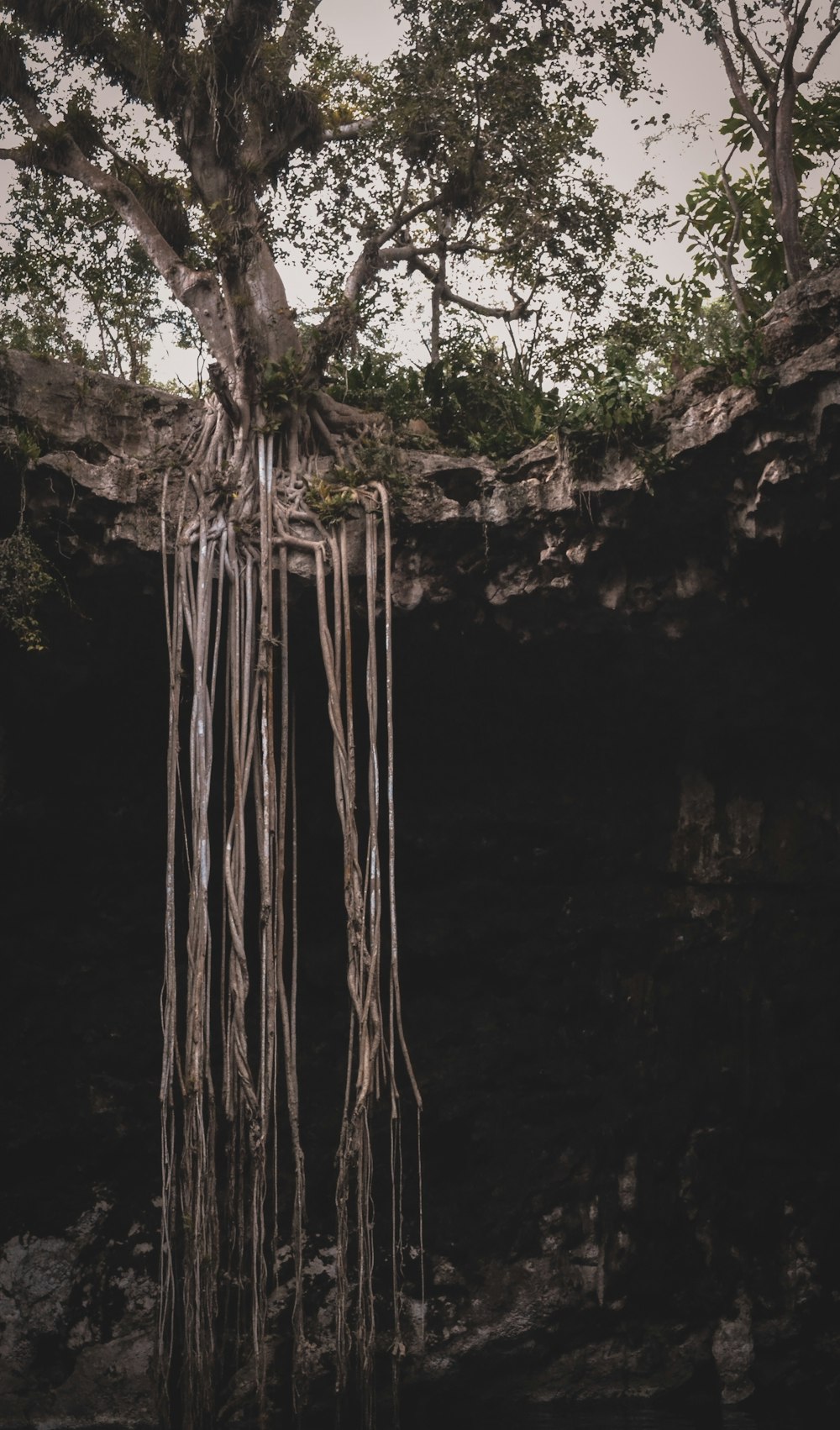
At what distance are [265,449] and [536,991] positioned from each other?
335 centimetres

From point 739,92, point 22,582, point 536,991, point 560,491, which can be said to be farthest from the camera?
point 536,991

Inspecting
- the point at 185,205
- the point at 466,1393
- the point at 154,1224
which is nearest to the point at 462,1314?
the point at 466,1393

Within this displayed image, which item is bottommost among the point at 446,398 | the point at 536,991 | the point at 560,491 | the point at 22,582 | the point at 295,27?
the point at 536,991

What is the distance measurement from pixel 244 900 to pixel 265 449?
2.08 meters

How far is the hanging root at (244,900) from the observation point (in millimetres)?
4758

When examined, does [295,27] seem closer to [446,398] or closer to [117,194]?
[117,194]

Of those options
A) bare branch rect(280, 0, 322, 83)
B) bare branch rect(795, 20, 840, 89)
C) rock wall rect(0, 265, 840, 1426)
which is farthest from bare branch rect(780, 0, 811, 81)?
bare branch rect(280, 0, 322, 83)

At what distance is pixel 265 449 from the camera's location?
5469 millimetres

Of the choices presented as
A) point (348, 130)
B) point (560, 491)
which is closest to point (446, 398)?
point (560, 491)

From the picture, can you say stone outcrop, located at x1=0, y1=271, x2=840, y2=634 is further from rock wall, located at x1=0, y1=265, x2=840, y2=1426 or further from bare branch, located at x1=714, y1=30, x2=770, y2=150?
bare branch, located at x1=714, y1=30, x2=770, y2=150

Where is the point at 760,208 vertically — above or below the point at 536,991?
above

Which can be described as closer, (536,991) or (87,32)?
(87,32)

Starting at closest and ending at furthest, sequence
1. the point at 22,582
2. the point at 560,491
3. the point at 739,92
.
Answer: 1. the point at 22,582
2. the point at 560,491
3. the point at 739,92

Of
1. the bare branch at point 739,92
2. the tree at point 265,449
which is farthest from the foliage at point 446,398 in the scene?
the bare branch at point 739,92
